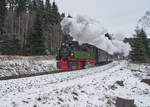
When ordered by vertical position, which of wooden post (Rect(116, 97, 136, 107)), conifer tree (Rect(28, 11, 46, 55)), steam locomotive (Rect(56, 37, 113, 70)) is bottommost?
wooden post (Rect(116, 97, 136, 107))

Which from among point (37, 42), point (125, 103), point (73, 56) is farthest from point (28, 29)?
point (125, 103)

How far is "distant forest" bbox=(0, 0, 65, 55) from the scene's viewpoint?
25.0 m

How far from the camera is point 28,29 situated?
→ 3316cm

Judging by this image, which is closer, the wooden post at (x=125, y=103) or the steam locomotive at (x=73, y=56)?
the wooden post at (x=125, y=103)

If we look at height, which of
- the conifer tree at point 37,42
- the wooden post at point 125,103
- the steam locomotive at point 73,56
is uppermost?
the conifer tree at point 37,42

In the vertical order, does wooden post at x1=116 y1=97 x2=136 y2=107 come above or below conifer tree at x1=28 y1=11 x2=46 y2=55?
below

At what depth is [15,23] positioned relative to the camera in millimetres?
35125

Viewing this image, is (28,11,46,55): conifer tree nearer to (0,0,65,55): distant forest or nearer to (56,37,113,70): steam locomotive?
(0,0,65,55): distant forest

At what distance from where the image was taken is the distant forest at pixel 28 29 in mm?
25000

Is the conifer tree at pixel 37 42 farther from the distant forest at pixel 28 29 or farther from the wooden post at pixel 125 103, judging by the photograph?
the wooden post at pixel 125 103

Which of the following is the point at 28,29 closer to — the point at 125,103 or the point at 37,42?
the point at 37,42

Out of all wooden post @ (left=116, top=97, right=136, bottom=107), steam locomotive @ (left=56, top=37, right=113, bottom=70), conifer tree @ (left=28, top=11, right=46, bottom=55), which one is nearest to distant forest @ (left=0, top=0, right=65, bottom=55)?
conifer tree @ (left=28, top=11, right=46, bottom=55)

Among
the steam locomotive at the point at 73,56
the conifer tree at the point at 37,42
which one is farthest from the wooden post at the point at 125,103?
the conifer tree at the point at 37,42

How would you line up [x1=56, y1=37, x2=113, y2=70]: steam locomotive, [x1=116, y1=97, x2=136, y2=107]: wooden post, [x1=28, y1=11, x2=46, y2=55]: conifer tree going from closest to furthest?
[x1=116, y1=97, x2=136, y2=107]: wooden post, [x1=56, y1=37, x2=113, y2=70]: steam locomotive, [x1=28, y1=11, x2=46, y2=55]: conifer tree
